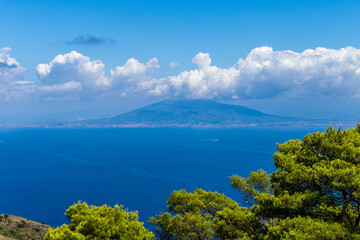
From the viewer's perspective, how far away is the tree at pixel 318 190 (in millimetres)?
14398

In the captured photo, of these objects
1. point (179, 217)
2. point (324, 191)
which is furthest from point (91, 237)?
point (324, 191)

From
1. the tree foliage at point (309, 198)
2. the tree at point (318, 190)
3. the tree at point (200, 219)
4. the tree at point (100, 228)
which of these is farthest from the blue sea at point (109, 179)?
the tree at point (318, 190)

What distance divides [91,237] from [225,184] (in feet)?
344

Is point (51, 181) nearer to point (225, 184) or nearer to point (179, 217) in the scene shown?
point (225, 184)

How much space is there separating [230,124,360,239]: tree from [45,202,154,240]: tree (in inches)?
375

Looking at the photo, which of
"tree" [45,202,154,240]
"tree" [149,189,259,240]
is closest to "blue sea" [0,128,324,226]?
"tree" [149,189,259,240]

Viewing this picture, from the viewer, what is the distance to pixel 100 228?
18328 mm

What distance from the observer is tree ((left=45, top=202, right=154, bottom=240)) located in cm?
1733

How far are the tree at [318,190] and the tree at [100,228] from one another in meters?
9.51

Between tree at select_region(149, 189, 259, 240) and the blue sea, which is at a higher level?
tree at select_region(149, 189, 259, 240)

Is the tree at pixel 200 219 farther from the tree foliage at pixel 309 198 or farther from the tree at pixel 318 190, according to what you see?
the tree at pixel 318 190

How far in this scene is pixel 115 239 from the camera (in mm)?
18922

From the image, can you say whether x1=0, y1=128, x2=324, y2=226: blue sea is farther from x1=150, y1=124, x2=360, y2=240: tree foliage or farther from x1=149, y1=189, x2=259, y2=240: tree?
x1=150, y1=124, x2=360, y2=240: tree foliage

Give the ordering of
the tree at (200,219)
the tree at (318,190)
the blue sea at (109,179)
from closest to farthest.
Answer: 1. the tree at (318,190)
2. the tree at (200,219)
3. the blue sea at (109,179)
